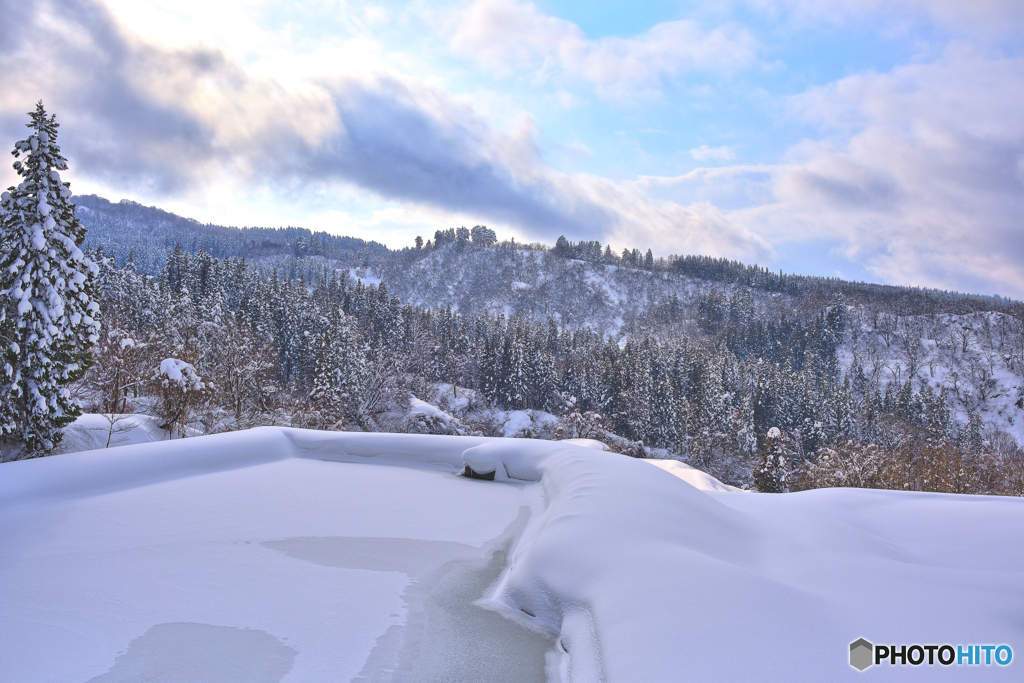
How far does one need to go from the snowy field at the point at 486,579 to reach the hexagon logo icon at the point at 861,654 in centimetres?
7

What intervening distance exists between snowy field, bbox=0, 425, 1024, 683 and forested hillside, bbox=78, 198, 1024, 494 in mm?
13964

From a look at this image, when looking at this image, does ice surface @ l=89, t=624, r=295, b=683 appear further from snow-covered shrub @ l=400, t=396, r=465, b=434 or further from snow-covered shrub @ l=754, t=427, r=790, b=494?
snow-covered shrub @ l=754, t=427, r=790, b=494

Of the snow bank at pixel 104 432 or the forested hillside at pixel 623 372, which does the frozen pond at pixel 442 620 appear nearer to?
the snow bank at pixel 104 432

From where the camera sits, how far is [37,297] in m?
12.3

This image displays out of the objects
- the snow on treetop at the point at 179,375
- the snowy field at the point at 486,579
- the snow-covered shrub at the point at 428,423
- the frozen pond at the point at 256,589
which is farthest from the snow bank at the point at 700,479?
the snow-covered shrub at the point at 428,423

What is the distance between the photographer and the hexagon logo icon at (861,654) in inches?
107

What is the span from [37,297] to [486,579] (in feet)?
48.7

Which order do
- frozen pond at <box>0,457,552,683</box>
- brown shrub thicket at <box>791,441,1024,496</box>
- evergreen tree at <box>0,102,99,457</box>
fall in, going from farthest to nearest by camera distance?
brown shrub thicket at <box>791,441,1024,496</box>, evergreen tree at <box>0,102,99,457</box>, frozen pond at <box>0,457,552,683</box>

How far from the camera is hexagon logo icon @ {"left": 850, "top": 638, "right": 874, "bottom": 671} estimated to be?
272cm

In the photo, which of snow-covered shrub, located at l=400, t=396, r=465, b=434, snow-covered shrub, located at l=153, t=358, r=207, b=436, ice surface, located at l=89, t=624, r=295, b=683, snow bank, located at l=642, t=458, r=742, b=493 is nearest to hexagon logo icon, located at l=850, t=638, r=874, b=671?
ice surface, located at l=89, t=624, r=295, b=683

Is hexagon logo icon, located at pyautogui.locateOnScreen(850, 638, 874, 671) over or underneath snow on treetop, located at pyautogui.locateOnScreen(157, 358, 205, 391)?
over

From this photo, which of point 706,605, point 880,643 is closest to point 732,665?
point 706,605

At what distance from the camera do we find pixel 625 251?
192m

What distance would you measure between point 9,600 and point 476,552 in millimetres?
4226
